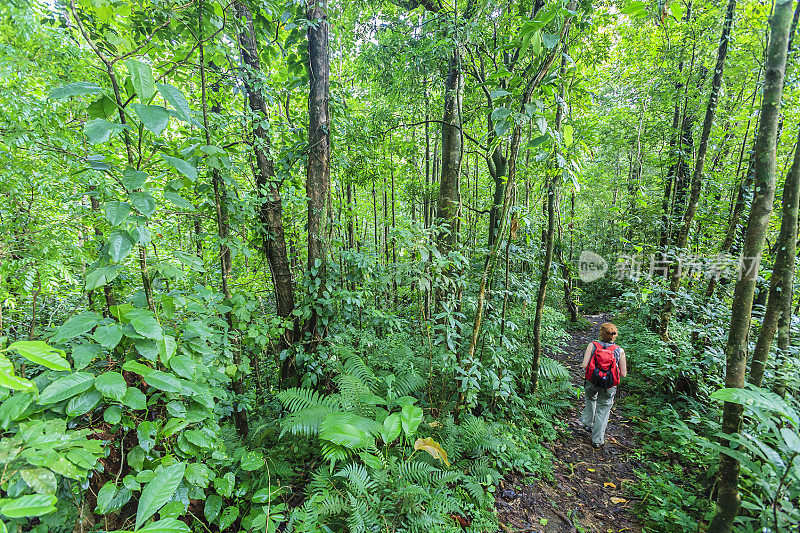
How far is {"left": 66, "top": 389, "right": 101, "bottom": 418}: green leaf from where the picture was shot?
1.39 m

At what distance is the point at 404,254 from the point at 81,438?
2.85 metres

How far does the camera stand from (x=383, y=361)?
468 cm

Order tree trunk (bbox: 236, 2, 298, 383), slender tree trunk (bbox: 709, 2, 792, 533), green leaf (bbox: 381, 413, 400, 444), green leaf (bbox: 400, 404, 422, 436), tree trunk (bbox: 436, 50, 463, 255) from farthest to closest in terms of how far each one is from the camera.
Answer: tree trunk (bbox: 436, 50, 463, 255), tree trunk (bbox: 236, 2, 298, 383), green leaf (bbox: 400, 404, 422, 436), green leaf (bbox: 381, 413, 400, 444), slender tree trunk (bbox: 709, 2, 792, 533)

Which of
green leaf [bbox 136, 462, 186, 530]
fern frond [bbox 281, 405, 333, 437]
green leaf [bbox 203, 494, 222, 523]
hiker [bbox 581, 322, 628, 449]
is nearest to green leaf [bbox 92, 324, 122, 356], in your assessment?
green leaf [bbox 136, 462, 186, 530]

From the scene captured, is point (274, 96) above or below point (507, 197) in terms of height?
above

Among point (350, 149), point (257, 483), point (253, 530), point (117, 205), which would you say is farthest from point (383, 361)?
point (117, 205)

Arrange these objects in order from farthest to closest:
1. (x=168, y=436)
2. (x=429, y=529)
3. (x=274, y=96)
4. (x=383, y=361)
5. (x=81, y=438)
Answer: (x=383, y=361) < (x=274, y=96) < (x=429, y=529) < (x=168, y=436) < (x=81, y=438)

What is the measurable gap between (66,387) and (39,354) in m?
0.27

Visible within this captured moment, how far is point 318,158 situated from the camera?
400 cm

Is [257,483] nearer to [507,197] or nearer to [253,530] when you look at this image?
[253,530]

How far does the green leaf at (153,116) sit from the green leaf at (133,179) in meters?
0.26

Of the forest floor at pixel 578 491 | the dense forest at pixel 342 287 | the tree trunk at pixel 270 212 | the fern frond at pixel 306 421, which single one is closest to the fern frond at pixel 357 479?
the dense forest at pixel 342 287

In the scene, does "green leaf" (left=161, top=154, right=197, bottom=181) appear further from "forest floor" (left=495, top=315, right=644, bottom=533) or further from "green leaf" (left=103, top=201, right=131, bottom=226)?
"forest floor" (left=495, top=315, right=644, bottom=533)

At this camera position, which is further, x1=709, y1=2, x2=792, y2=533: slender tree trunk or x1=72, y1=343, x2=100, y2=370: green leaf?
x1=709, y1=2, x2=792, y2=533: slender tree trunk
